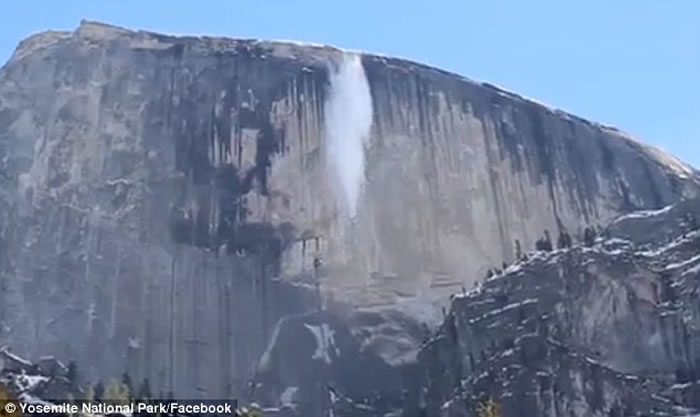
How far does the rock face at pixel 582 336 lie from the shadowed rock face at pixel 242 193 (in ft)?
40.3

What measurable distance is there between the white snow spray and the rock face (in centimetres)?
2233

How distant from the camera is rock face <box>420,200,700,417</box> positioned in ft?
364

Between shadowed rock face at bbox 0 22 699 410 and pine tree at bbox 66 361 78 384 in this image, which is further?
shadowed rock face at bbox 0 22 699 410

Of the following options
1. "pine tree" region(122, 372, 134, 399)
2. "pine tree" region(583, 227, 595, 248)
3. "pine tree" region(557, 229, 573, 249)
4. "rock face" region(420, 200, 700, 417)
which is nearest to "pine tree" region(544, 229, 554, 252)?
"pine tree" region(557, 229, 573, 249)

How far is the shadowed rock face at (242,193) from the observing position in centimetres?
13238

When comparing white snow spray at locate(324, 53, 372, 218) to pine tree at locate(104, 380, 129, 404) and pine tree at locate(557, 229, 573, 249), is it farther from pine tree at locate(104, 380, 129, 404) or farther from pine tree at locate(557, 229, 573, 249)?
pine tree at locate(104, 380, 129, 404)

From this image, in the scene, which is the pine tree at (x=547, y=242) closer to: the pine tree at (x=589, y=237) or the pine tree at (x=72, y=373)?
the pine tree at (x=589, y=237)

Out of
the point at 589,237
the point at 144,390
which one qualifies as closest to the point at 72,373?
the point at 144,390

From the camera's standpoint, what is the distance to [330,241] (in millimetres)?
138875

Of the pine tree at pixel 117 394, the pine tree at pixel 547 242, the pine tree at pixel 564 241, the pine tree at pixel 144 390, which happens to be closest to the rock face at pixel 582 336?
the pine tree at pixel 564 241

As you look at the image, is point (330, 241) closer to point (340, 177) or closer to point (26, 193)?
point (340, 177)

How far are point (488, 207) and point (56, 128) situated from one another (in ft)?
148

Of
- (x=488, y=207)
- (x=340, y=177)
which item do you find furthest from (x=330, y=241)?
(x=488, y=207)

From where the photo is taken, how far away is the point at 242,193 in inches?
5497
